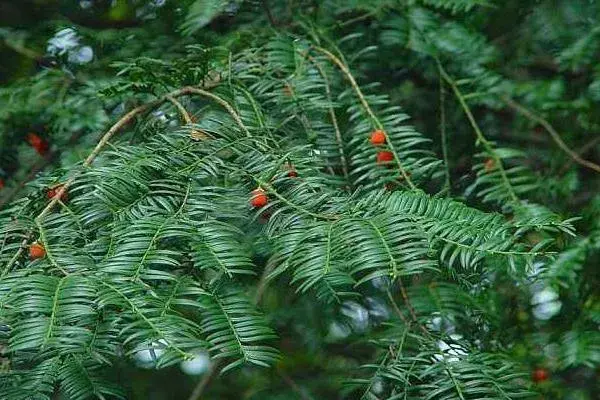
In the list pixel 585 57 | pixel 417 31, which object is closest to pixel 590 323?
pixel 585 57

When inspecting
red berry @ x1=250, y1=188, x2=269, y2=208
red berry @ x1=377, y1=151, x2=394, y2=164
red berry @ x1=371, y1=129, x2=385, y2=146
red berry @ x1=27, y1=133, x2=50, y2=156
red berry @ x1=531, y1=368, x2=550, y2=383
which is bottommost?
red berry @ x1=531, y1=368, x2=550, y2=383

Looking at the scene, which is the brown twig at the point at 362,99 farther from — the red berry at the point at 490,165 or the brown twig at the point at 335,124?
the red berry at the point at 490,165

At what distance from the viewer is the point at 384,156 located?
1140mm

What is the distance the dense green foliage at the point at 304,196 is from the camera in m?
0.79

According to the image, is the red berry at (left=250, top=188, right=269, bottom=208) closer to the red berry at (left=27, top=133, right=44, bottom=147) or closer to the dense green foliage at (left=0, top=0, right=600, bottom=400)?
the dense green foliage at (left=0, top=0, right=600, bottom=400)

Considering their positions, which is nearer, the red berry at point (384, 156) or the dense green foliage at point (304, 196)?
the dense green foliage at point (304, 196)

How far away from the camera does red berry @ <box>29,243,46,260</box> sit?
83 centimetres

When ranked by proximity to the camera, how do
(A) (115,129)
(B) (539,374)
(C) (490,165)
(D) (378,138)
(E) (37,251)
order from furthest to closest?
(B) (539,374)
(C) (490,165)
(D) (378,138)
(A) (115,129)
(E) (37,251)

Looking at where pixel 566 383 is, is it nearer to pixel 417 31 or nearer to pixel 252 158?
pixel 417 31

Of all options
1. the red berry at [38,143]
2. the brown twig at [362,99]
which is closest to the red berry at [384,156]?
the brown twig at [362,99]

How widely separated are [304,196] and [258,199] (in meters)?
0.04

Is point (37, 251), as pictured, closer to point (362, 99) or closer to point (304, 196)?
point (304, 196)

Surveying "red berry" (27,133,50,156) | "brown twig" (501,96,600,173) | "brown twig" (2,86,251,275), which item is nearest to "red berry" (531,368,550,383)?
"brown twig" (501,96,600,173)

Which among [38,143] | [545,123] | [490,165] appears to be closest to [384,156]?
[490,165]
